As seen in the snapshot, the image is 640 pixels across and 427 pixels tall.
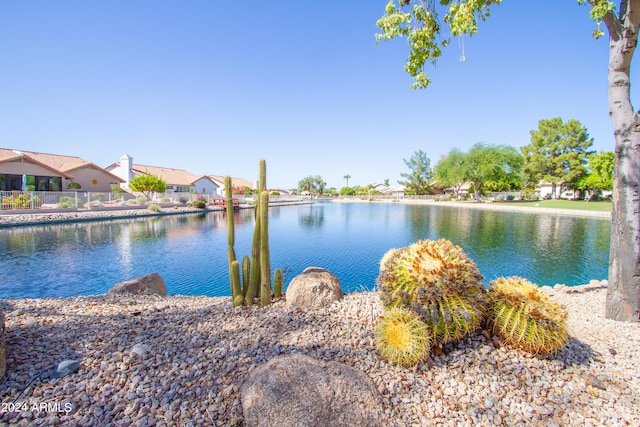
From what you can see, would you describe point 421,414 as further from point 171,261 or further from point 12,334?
point 171,261

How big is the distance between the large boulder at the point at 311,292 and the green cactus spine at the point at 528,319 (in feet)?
6.77

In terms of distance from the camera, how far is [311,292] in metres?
4.09

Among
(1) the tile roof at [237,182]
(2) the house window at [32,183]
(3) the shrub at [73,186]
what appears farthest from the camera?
(1) the tile roof at [237,182]

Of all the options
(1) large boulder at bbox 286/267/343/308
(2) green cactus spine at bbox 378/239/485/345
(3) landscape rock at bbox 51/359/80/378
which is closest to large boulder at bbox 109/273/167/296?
(3) landscape rock at bbox 51/359/80/378

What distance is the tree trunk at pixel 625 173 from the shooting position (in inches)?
146

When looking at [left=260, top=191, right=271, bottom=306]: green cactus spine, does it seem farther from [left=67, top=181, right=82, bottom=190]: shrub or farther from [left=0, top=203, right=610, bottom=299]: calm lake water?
[left=67, top=181, right=82, bottom=190]: shrub

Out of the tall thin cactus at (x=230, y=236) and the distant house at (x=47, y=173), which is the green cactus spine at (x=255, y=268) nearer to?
the tall thin cactus at (x=230, y=236)

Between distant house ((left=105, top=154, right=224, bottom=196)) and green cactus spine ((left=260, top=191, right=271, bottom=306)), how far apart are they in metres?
38.4

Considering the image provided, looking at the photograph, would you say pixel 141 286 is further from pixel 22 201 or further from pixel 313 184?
pixel 313 184

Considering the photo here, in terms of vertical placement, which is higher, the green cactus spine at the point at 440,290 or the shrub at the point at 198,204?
the shrub at the point at 198,204

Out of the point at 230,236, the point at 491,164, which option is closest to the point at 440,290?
the point at 230,236

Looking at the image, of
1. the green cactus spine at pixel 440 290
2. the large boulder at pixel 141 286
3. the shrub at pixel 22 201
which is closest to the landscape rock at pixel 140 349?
the green cactus spine at pixel 440 290

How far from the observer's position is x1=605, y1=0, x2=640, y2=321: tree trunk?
371cm

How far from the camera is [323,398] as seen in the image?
7.13ft
